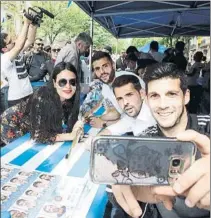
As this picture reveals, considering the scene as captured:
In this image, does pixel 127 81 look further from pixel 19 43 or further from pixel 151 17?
pixel 151 17

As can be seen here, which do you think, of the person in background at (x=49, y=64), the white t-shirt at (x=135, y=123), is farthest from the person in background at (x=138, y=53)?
the white t-shirt at (x=135, y=123)

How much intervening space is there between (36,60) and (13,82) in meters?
0.18

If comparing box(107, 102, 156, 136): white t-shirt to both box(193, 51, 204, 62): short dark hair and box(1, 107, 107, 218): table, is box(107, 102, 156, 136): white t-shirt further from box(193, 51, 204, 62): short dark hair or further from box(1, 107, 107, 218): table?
box(193, 51, 204, 62): short dark hair

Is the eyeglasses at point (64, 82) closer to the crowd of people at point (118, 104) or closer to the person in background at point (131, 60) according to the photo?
the crowd of people at point (118, 104)

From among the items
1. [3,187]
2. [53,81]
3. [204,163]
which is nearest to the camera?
[204,163]

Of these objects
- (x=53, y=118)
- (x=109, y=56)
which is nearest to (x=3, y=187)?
(x=53, y=118)

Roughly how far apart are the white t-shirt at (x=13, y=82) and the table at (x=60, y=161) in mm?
167

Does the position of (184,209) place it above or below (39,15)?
below

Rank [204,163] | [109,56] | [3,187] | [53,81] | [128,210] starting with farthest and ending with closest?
[109,56], [53,81], [3,187], [128,210], [204,163]

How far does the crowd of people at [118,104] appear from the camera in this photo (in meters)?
0.80

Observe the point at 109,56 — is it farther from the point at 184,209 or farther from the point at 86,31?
the point at 184,209

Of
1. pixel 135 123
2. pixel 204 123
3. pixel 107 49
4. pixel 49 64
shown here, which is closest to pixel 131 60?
pixel 107 49

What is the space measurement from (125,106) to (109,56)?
34cm

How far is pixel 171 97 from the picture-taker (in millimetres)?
844
